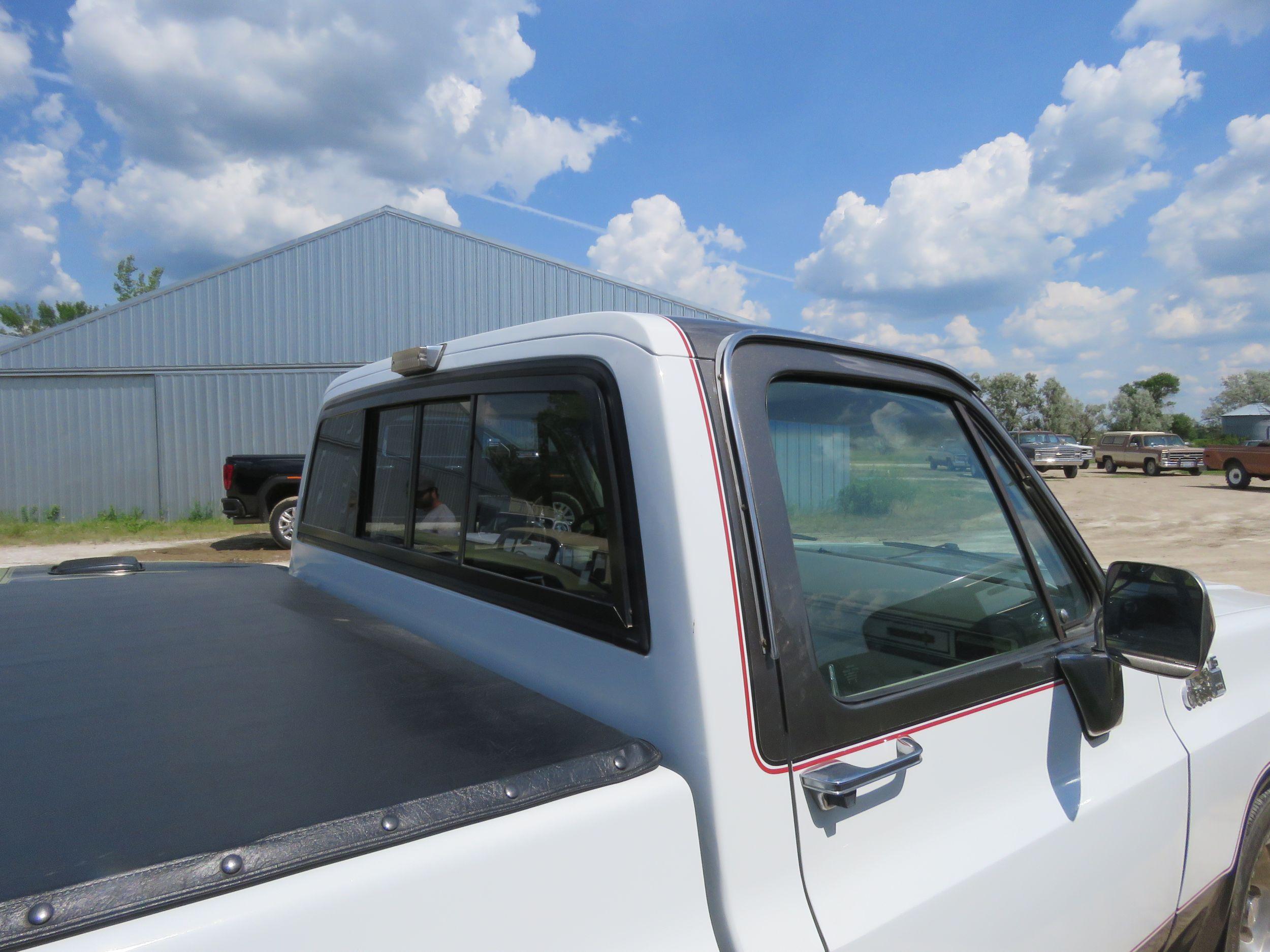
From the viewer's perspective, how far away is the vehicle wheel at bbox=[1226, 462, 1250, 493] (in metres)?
27.0

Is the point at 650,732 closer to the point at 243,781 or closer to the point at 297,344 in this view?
the point at 243,781

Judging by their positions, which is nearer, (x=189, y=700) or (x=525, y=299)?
(x=189, y=700)

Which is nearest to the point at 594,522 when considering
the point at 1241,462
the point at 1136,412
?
the point at 1241,462

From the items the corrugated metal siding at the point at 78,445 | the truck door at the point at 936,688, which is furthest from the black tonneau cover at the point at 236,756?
the corrugated metal siding at the point at 78,445

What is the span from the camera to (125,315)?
18.6 m

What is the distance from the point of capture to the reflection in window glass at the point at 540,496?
1.46 meters

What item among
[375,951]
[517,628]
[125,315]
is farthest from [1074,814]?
[125,315]

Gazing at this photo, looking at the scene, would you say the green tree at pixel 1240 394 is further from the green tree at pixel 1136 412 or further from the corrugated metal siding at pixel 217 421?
the corrugated metal siding at pixel 217 421

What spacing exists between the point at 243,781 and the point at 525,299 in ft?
63.7

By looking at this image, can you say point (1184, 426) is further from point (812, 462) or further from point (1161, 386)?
point (812, 462)

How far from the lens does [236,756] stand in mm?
1219

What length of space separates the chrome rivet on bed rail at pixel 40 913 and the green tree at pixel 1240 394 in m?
90.6

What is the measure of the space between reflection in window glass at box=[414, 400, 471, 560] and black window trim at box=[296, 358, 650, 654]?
26 mm

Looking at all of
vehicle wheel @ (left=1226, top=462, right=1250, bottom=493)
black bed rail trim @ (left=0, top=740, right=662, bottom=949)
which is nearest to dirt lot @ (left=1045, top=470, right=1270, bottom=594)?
vehicle wheel @ (left=1226, top=462, right=1250, bottom=493)
